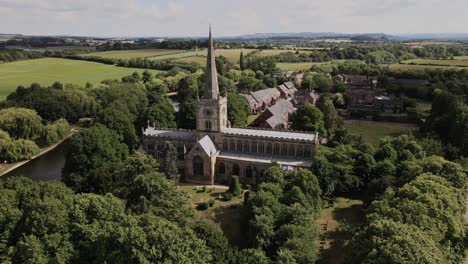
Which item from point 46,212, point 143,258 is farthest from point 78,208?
point 143,258

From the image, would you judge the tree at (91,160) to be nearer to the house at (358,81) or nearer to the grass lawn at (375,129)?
the grass lawn at (375,129)

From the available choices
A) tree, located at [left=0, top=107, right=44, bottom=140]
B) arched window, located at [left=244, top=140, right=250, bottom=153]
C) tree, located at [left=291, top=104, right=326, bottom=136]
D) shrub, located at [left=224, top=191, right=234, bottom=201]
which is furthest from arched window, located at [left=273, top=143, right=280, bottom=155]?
tree, located at [left=0, top=107, right=44, bottom=140]

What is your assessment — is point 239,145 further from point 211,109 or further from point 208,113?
point 211,109

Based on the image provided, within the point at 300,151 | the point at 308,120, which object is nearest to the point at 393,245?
the point at 300,151

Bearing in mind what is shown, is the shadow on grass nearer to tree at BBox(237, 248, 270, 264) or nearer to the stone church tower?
tree at BBox(237, 248, 270, 264)

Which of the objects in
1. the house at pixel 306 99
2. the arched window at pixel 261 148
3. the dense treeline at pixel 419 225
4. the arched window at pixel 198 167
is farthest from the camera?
the house at pixel 306 99

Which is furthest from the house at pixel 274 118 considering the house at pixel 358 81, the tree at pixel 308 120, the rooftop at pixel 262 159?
the house at pixel 358 81
